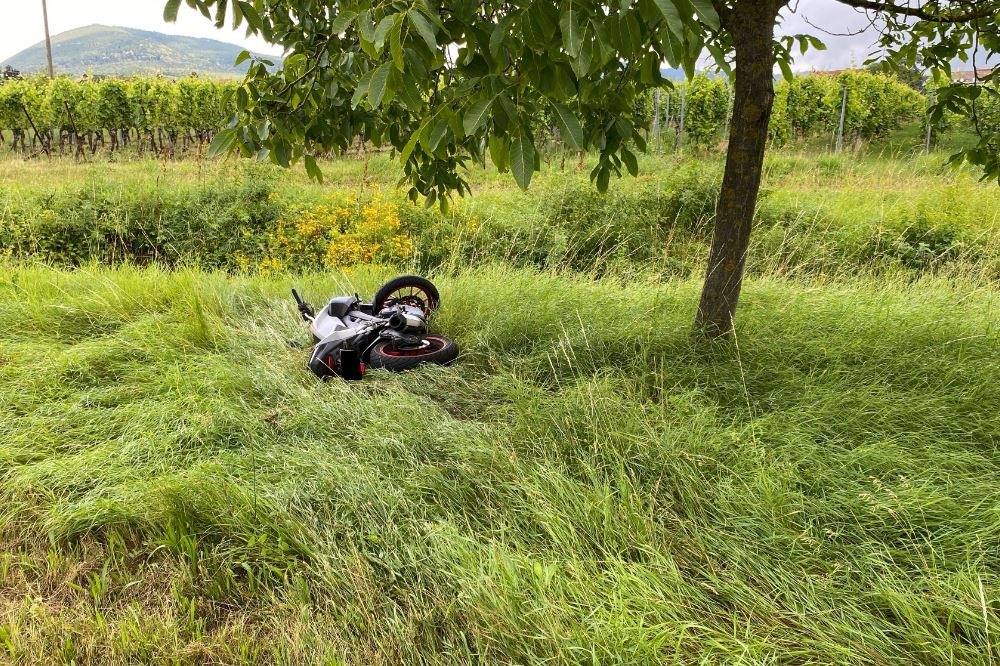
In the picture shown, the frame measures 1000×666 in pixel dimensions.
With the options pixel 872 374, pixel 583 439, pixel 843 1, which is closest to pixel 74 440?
pixel 583 439

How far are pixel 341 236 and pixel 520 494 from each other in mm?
5098

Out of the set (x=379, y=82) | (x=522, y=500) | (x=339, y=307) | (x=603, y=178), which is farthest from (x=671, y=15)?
(x=339, y=307)

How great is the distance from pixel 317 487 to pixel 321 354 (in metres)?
1.02

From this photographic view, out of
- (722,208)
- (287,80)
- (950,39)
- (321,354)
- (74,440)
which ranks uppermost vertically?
(950,39)

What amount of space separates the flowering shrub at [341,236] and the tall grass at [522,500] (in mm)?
3241

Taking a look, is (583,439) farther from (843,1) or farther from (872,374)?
(843,1)

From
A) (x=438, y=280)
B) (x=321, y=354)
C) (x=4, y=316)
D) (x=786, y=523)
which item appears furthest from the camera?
(x=438, y=280)

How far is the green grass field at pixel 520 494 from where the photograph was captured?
1487 mm

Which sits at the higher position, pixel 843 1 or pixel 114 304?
pixel 843 1

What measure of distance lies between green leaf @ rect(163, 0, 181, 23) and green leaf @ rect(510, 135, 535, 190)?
3.22 ft

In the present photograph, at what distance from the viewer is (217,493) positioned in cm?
196

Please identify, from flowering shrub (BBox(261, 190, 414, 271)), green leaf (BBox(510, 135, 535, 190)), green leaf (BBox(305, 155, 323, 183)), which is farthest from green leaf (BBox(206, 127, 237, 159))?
flowering shrub (BBox(261, 190, 414, 271))

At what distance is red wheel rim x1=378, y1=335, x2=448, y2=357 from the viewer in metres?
3.07

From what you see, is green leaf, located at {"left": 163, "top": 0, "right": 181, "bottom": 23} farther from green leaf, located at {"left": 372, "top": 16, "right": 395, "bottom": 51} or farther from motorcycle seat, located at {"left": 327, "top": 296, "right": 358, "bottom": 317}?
motorcycle seat, located at {"left": 327, "top": 296, "right": 358, "bottom": 317}
